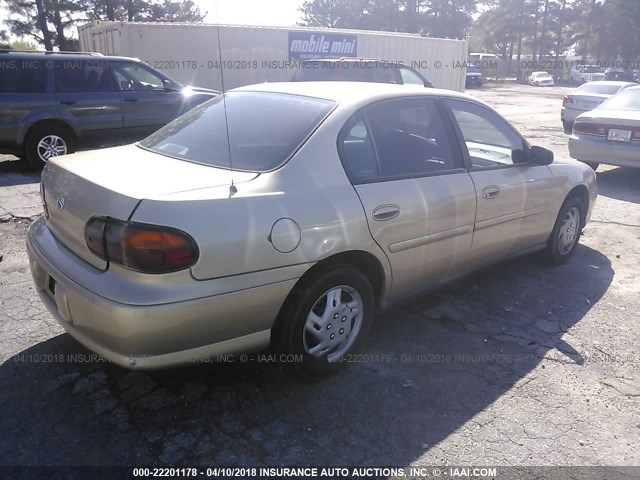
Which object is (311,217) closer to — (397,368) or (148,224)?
(148,224)

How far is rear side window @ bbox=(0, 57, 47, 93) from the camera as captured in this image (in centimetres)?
802

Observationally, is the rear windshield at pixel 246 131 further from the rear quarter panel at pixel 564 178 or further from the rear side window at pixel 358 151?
the rear quarter panel at pixel 564 178

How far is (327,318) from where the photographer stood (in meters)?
3.03

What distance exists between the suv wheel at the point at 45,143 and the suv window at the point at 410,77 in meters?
7.18

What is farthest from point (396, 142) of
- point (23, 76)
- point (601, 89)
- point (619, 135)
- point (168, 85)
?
point (601, 89)

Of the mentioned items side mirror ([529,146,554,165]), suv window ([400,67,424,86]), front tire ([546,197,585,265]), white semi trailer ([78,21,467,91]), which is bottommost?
front tire ([546,197,585,265])

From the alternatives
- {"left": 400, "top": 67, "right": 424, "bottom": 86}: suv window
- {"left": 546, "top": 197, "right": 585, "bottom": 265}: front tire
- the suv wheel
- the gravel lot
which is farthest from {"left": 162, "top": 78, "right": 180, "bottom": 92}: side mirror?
{"left": 546, "top": 197, "right": 585, "bottom": 265}: front tire

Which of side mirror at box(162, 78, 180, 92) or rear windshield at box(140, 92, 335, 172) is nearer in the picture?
rear windshield at box(140, 92, 335, 172)

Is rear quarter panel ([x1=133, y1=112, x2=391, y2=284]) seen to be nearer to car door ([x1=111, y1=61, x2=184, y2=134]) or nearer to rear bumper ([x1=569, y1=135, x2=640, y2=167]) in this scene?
rear bumper ([x1=569, y1=135, x2=640, y2=167])

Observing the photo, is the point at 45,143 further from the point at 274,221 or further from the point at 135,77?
the point at 274,221

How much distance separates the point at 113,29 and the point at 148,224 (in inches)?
555

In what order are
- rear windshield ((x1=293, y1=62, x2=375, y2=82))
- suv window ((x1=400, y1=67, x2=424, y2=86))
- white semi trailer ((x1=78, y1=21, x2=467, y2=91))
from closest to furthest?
rear windshield ((x1=293, y1=62, x2=375, y2=82)) < suv window ((x1=400, y1=67, x2=424, y2=86)) < white semi trailer ((x1=78, y1=21, x2=467, y2=91))

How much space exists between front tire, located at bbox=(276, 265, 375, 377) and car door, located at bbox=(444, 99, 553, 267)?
44.6 inches

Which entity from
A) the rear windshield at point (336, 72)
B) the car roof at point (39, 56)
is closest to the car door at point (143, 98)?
the car roof at point (39, 56)
